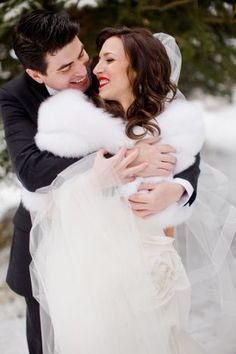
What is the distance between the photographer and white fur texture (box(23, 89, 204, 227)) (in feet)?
5.55

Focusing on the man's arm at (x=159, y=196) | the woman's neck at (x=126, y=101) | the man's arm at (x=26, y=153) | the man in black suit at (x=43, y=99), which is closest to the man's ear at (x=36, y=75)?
the man in black suit at (x=43, y=99)

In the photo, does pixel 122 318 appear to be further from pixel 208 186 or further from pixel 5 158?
pixel 5 158

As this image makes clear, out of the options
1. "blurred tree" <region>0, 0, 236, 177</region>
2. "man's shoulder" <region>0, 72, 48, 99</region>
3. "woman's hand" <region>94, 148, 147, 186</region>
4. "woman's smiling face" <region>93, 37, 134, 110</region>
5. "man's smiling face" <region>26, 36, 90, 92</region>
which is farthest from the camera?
"blurred tree" <region>0, 0, 236, 177</region>

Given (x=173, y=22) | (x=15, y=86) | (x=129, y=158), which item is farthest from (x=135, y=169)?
(x=173, y=22)

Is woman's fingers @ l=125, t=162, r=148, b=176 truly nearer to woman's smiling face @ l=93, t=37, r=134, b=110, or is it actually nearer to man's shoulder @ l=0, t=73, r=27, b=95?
woman's smiling face @ l=93, t=37, r=134, b=110

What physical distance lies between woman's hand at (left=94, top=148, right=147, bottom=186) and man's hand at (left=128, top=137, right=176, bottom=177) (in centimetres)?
2

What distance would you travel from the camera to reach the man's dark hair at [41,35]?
6.00 ft

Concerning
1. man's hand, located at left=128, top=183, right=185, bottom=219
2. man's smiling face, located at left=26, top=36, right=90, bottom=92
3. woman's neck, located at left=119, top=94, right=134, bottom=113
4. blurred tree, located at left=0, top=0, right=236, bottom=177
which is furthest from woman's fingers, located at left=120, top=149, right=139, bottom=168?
blurred tree, located at left=0, top=0, right=236, bottom=177

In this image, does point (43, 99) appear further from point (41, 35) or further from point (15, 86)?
point (41, 35)

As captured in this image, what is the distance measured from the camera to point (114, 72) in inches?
68.8

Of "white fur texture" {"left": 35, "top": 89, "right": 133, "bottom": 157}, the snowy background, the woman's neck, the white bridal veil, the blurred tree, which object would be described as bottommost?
the snowy background

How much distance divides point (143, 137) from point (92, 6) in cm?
145

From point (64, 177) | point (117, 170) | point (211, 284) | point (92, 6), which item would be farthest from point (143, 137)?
point (92, 6)

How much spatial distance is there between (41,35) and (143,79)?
1.37 feet
